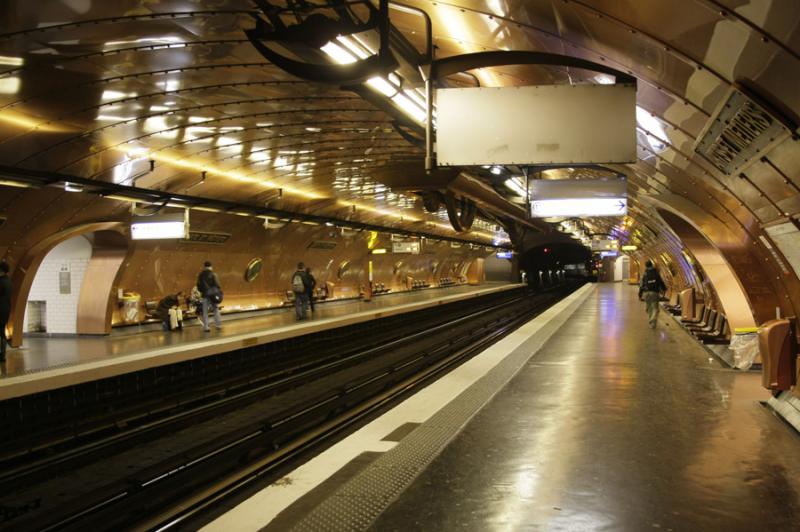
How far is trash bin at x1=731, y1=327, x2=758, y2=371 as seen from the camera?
8453 millimetres

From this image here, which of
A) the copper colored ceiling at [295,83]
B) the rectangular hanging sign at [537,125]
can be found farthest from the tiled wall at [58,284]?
the rectangular hanging sign at [537,125]

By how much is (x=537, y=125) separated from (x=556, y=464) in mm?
2628

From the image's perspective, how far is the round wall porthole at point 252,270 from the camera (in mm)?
19625

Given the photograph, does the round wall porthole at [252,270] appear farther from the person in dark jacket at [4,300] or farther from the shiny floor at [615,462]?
the shiny floor at [615,462]

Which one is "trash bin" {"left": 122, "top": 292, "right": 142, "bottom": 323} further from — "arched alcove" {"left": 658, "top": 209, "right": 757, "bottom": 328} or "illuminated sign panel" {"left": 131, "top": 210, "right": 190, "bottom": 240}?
"arched alcove" {"left": 658, "top": 209, "right": 757, "bottom": 328}

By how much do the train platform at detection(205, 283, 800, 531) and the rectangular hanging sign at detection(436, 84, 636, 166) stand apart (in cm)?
218

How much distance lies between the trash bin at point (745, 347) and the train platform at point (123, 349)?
313 inches

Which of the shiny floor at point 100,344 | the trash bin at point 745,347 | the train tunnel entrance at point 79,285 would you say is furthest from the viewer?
the train tunnel entrance at point 79,285

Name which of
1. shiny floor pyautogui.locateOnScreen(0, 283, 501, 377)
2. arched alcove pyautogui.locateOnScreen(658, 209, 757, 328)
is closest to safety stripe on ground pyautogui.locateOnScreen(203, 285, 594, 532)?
arched alcove pyautogui.locateOnScreen(658, 209, 757, 328)

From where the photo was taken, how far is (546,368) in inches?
355

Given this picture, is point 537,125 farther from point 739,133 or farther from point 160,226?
point 160,226

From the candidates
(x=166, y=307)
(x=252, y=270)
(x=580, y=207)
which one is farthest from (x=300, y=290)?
(x=580, y=207)

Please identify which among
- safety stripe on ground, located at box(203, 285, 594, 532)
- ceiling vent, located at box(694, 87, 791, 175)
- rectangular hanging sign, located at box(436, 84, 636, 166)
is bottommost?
safety stripe on ground, located at box(203, 285, 594, 532)

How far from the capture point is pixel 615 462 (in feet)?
15.0
